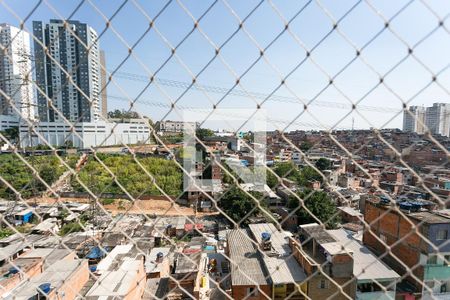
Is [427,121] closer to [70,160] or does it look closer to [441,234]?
[70,160]

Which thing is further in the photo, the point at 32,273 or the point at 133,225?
the point at 133,225

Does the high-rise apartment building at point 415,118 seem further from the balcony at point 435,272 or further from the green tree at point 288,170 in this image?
the balcony at point 435,272

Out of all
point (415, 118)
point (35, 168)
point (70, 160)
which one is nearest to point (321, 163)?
point (70, 160)

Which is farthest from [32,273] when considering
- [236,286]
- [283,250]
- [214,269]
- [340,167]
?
[340,167]

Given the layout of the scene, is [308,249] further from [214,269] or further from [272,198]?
[272,198]

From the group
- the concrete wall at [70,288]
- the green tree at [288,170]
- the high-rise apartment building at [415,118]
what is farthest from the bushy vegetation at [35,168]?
the high-rise apartment building at [415,118]

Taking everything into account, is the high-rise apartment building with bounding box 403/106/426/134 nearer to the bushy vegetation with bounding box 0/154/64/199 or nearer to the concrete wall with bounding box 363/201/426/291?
the bushy vegetation with bounding box 0/154/64/199
